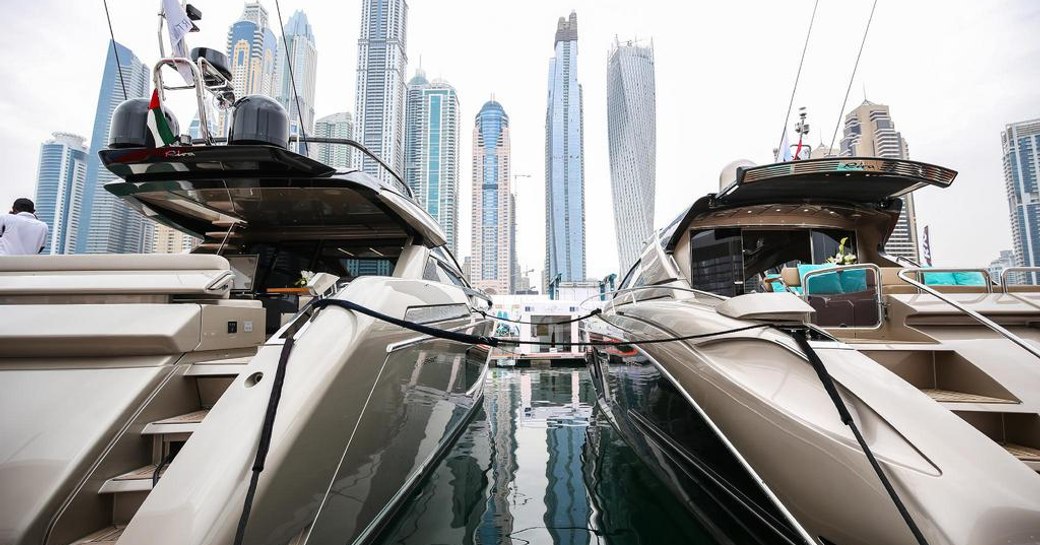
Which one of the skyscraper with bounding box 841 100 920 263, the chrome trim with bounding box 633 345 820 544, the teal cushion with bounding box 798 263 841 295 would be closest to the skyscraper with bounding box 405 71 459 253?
the skyscraper with bounding box 841 100 920 263

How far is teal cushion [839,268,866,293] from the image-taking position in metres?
3.40

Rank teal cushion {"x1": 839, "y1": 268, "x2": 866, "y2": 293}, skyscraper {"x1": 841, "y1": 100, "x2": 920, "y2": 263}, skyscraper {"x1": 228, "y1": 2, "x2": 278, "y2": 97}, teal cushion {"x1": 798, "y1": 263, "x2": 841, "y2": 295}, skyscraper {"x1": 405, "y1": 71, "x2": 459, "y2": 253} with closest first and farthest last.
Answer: teal cushion {"x1": 839, "y1": 268, "x2": 866, "y2": 293} < teal cushion {"x1": 798, "y1": 263, "x2": 841, "y2": 295} < skyscraper {"x1": 228, "y1": 2, "x2": 278, "y2": 97} < skyscraper {"x1": 841, "y1": 100, "x2": 920, "y2": 263} < skyscraper {"x1": 405, "y1": 71, "x2": 459, "y2": 253}

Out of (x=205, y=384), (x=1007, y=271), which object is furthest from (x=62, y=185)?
(x=1007, y=271)

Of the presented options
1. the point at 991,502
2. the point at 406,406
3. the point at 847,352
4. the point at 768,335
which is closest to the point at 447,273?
the point at 406,406

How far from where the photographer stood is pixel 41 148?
7410mm

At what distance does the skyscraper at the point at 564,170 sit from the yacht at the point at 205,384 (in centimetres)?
6177

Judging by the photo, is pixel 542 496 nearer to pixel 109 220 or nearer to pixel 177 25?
pixel 177 25

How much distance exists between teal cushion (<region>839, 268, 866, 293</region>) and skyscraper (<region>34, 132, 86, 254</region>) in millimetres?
7902

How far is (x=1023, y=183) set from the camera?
73.9 ft

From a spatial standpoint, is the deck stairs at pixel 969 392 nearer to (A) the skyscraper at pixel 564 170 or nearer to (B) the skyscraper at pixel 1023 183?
(B) the skyscraper at pixel 1023 183

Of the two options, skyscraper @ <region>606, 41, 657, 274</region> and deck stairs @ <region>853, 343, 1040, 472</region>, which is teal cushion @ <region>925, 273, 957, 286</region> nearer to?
deck stairs @ <region>853, 343, 1040, 472</region>

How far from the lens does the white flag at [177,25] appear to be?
10.1 ft

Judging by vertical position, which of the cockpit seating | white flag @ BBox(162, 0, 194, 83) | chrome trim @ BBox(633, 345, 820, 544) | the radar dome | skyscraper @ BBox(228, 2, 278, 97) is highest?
skyscraper @ BBox(228, 2, 278, 97)

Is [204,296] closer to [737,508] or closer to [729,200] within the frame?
[737,508]
